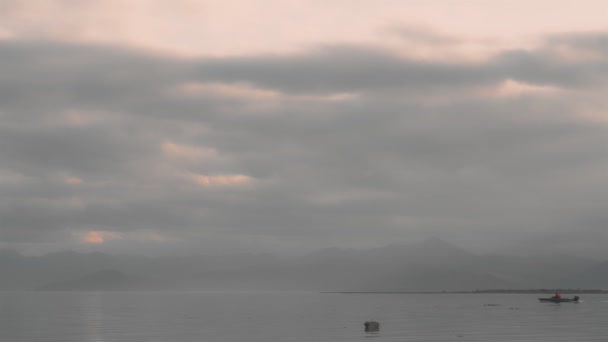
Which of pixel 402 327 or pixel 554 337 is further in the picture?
pixel 402 327

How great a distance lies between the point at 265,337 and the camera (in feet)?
337

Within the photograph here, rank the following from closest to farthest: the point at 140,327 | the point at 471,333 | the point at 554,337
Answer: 1. the point at 554,337
2. the point at 471,333
3. the point at 140,327

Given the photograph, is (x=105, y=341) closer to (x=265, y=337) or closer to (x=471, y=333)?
(x=265, y=337)

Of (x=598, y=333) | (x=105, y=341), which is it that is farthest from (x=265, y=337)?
(x=598, y=333)

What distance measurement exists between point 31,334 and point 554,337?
81438 millimetres

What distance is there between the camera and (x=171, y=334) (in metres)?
109

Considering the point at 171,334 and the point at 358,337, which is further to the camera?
the point at 171,334

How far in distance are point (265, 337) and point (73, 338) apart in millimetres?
29231

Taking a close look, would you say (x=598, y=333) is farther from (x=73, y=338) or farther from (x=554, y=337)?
(x=73, y=338)

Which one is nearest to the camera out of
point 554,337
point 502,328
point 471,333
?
point 554,337

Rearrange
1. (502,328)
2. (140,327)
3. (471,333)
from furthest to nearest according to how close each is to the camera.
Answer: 1. (140,327)
2. (502,328)
3. (471,333)

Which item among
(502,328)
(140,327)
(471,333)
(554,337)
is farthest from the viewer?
(140,327)

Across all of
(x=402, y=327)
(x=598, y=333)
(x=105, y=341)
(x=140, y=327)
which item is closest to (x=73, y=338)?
(x=105, y=341)

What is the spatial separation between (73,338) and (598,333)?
78.5 meters
